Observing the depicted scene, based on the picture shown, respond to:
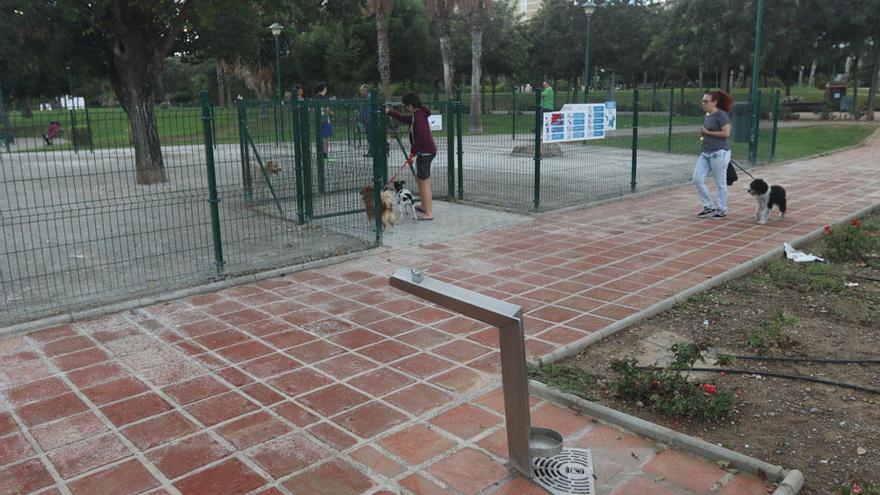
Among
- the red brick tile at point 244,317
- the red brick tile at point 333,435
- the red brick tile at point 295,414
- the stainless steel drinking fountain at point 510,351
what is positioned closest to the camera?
the stainless steel drinking fountain at point 510,351

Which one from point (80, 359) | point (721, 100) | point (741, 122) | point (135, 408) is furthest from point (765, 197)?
point (741, 122)

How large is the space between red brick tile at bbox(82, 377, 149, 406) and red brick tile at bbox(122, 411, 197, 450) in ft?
1.44

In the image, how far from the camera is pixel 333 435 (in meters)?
3.77

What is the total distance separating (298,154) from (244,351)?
4.46 metres

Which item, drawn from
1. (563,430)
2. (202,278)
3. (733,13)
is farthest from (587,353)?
(733,13)

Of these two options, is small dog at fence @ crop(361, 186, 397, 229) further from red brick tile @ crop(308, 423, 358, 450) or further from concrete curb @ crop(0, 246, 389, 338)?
red brick tile @ crop(308, 423, 358, 450)

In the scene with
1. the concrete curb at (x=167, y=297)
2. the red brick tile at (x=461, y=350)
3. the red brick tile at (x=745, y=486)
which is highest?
the concrete curb at (x=167, y=297)

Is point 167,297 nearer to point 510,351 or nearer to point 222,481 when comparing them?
point 222,481

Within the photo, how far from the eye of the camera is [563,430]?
12.5 feet

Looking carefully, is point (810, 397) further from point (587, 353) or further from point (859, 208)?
point (859, 208)

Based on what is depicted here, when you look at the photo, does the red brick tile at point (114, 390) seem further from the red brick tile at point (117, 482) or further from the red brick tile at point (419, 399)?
the red brick tile at point (419, 399)

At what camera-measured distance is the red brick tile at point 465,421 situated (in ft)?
12.5

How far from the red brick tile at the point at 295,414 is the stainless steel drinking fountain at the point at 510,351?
45.8 inches

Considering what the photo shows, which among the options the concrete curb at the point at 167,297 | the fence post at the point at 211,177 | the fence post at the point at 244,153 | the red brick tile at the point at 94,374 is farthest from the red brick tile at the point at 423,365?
the fence post at the point at 244,153
